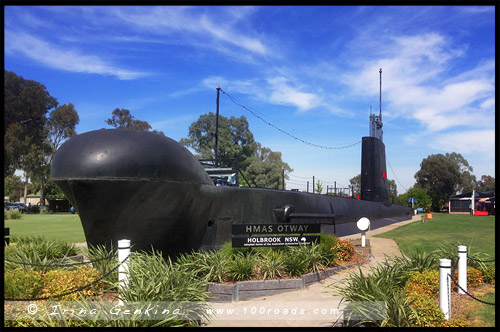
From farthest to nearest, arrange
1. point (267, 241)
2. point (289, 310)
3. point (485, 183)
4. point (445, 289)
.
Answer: point (485, 183) < point (267, 241) < point (289, 310) < point (445, 289)

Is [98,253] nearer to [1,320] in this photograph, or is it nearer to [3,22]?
[1,320]

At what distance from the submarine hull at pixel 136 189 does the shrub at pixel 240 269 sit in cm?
119

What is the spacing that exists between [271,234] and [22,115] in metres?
46.4

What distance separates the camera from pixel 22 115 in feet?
154

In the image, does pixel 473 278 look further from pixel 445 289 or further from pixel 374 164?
pixel 374 164

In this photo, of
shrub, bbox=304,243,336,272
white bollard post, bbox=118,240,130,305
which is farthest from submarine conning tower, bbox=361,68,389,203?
white bollard post, bbox=118,240,130,305

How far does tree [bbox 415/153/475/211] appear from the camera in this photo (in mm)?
77938

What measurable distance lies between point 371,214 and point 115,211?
63.9 ft

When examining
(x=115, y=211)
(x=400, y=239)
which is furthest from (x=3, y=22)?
(x=400, y=239)

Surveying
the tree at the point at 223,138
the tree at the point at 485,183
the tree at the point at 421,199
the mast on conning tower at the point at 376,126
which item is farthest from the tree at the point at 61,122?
the tree at the point at 485,183

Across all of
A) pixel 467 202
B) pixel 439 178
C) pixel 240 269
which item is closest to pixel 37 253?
pixel 240 269

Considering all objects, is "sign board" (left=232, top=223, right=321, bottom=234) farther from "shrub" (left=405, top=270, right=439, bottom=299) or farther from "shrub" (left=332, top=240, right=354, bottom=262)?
"shrub" (left=405, top=270, right=439, bottom=299)

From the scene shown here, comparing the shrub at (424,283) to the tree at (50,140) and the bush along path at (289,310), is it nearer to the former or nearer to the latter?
the bush along path at (289,310)

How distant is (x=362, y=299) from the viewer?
619 cm
